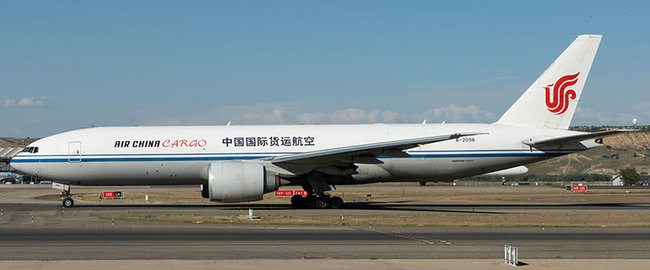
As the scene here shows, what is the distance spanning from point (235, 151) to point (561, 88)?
A: 16.7 meters

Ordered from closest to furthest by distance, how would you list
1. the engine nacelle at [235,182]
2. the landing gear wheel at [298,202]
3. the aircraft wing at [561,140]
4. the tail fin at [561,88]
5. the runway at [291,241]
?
the runway at [291,241], the engine nacelle at [235,182], the aircraft wing at [561,140], the landing gear wheel at [298,202], the tail fin at [561,88]

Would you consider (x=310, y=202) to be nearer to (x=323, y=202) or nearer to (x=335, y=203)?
(x=323, y=202)

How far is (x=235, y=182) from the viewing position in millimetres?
28922

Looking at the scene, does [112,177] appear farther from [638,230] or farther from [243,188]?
[638,230]

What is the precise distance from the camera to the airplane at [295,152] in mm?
31625

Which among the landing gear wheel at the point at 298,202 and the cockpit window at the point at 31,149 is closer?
the cockpit window at the point at 31,149

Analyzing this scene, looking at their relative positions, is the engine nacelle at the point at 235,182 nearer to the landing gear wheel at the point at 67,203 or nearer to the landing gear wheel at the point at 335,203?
the landing gear wheel at the point at 335,203

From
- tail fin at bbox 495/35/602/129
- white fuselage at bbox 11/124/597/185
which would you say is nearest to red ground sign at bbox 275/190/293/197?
white fuselage at bbox 11/124/597/185

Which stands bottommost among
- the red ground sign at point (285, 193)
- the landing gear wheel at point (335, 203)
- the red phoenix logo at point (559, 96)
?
the landing gear wheel at point (335, 203)

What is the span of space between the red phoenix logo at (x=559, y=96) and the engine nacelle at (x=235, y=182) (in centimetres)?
1528

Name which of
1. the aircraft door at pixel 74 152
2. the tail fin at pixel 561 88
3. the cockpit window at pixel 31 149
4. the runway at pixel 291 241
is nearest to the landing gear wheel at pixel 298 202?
the runway at pixel 291 241

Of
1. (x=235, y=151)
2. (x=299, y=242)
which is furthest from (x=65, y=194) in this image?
(x=299, y=242)

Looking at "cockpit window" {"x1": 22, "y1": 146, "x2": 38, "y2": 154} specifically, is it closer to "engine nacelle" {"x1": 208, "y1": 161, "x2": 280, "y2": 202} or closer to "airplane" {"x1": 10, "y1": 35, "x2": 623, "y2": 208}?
"airplane" {"x1": 10, "y1": 35, "x2": 623, "y2": 208}

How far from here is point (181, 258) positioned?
15.4 meters
